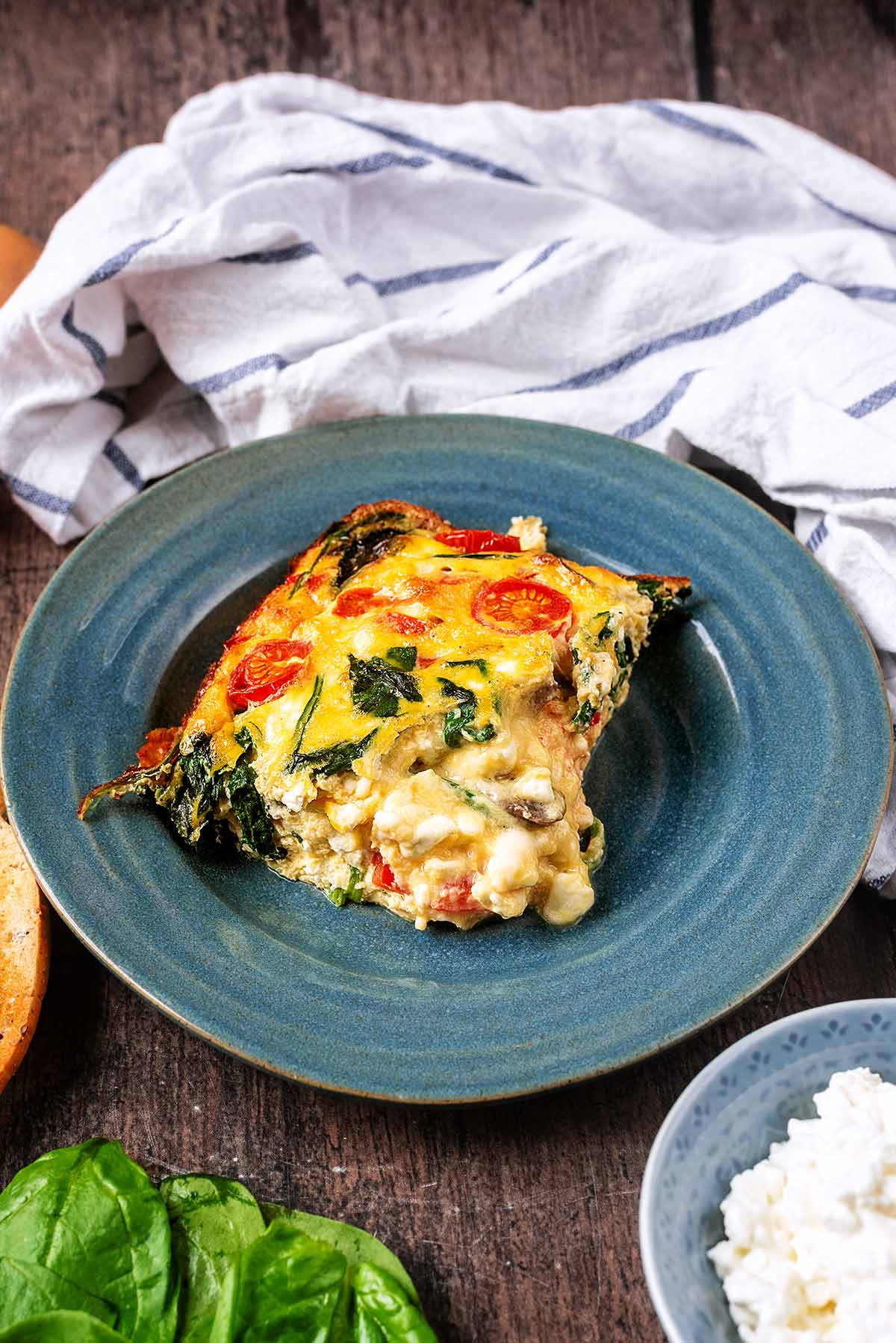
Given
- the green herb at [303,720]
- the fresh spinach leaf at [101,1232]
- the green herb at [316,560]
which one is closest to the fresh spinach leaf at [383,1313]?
the fresh spinach leaf at [101,1232]

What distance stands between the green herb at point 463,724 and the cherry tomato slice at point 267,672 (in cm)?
40

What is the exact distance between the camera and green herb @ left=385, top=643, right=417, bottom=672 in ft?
9.89

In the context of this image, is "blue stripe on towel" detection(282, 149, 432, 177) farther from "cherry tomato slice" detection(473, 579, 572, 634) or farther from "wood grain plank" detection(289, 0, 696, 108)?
"cherry tomato slice" detection(473, 579, 572, 634)

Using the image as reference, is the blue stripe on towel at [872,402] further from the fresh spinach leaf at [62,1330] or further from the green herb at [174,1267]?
the fresh spinach leaf at [62,1330]

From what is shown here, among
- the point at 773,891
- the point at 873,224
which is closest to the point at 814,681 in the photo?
the point at 773,891

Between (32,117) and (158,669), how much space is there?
2996 millimetres

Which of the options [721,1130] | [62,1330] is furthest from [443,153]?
[62,1330]

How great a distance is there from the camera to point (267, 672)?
3.13m

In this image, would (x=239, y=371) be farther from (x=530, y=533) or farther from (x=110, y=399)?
(x=530, y=533)

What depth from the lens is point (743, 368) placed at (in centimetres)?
404

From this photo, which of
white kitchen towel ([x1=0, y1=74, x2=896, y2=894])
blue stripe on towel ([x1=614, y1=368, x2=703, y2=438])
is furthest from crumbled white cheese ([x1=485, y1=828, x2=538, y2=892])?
blue stripe on towel ([x1=614, y1=368, x2=703, y2=438])

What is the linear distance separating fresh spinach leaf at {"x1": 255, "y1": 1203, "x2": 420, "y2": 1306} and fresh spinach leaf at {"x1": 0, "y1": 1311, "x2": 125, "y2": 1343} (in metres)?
0.42

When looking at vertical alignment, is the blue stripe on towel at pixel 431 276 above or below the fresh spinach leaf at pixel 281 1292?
above

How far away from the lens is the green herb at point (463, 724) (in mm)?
2906
